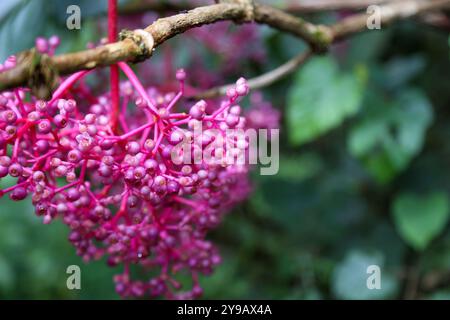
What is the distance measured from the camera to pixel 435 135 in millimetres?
1811

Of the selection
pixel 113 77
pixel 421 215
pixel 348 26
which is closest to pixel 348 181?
pixel 421 215

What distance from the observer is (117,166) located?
0.73 meters

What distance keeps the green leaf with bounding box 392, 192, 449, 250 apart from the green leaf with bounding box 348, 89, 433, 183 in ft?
0.48

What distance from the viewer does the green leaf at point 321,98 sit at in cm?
148

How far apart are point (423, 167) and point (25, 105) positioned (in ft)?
3.88

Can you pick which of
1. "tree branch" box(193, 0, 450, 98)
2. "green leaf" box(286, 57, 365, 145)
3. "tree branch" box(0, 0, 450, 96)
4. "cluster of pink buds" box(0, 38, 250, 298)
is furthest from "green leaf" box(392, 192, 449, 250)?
"cluster of pink buds" box(0, 38, 250, 298)

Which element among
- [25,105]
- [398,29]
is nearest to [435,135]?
[398,29]

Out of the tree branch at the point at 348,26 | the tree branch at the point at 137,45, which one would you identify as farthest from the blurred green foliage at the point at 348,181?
the tree branch at the point at 137,45

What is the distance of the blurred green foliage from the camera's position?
150 centimetres

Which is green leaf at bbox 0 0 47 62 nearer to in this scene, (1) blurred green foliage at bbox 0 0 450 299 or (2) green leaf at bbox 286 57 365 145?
(1) blurred green foliage at bbox 0 0 450 299

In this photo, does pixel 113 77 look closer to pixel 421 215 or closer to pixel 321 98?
pixel 321 98

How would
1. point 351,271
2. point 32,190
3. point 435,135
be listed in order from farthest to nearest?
point 435,135 < point 351,271 < point 32,190

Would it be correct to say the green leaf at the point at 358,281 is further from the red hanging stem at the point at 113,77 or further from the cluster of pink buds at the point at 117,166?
the red hanging stem at the point at 113,77
